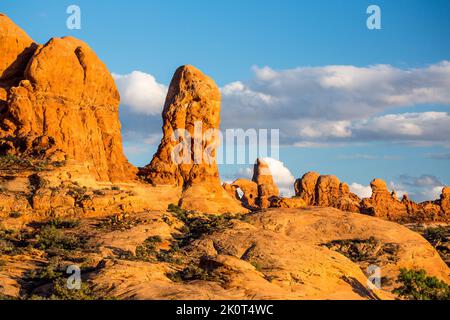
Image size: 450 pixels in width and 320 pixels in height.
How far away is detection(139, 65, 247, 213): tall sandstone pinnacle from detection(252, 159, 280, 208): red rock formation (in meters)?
29.2

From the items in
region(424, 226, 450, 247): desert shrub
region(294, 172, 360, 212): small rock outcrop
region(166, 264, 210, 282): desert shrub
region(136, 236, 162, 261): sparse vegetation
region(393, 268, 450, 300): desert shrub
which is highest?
region(294, 172, 360, 212): small rock outcrop

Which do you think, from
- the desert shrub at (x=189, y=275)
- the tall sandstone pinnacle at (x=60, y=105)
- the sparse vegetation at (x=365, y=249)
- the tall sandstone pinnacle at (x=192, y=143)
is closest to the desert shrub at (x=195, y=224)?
the tall sandstone pinnacle at (x=192, y=143)

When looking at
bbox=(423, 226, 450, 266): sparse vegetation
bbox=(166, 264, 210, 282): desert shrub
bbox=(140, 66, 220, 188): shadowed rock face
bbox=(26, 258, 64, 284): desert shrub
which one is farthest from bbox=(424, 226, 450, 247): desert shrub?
bbox=(26, 258, 64, 284): desert shrub

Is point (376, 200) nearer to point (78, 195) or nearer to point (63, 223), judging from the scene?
point (78, 195)

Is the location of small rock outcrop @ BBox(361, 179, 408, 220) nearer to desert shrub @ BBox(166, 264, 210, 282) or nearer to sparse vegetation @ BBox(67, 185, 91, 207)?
sparse vegetation @ BBox(67, 185, 91, 207)

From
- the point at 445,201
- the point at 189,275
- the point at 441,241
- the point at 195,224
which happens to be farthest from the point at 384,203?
the point at 189,275

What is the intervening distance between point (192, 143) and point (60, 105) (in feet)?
43.8

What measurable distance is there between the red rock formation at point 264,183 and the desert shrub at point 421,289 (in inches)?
2136

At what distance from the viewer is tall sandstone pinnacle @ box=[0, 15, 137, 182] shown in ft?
200

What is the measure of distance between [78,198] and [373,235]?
75.7 ft

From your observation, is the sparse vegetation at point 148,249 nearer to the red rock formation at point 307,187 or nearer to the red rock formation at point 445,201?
the red rock formation at point 307,187

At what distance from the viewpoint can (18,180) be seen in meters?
54.2

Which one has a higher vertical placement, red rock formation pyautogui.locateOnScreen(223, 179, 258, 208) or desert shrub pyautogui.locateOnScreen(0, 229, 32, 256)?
red rock formation pyautogui.locateOnScreen(223, 179, 258, 208)
